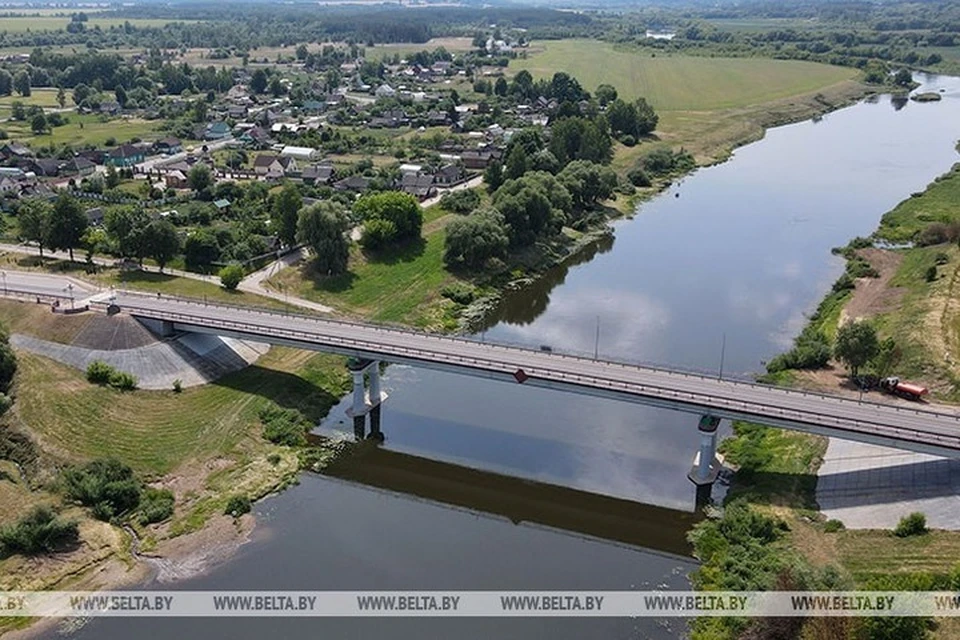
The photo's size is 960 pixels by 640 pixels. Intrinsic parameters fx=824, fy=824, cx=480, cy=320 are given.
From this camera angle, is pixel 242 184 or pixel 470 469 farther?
pixel 242 184

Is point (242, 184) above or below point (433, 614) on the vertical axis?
above

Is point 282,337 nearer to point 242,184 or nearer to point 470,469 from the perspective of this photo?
point 470,469

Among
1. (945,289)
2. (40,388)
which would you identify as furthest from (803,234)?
(40,388)

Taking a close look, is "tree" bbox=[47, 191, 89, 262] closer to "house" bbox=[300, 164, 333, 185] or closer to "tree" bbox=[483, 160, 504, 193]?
"house" bbox=[300, 164, 333, 185]

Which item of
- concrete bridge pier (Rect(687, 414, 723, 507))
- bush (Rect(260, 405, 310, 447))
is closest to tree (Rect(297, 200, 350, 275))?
bush (Rect(260, 405, 310, 447))

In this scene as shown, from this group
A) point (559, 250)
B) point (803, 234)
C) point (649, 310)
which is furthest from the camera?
point (803, 234)

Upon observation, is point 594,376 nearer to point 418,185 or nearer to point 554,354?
point 554,354

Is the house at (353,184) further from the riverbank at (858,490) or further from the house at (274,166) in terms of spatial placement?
the riverbank at (858,490)
